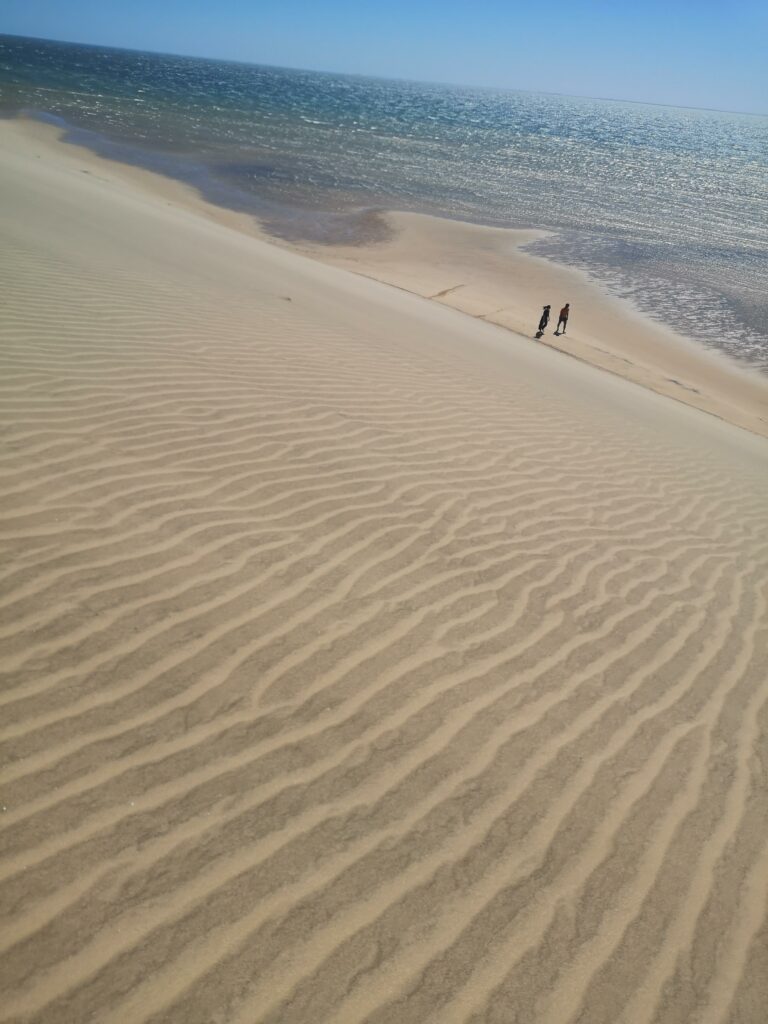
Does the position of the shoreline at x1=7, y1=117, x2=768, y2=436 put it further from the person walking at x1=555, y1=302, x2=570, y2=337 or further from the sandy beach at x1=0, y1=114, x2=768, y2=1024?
the sandy beach at x1=0, y1=114, x2=768, y2=1024

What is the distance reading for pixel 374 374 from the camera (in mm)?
7691

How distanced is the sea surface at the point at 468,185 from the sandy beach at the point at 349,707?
1511 centimetres

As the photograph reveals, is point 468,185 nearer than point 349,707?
No

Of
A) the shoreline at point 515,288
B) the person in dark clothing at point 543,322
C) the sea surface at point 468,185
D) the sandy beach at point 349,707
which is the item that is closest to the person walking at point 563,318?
the shoreline at point 515,288

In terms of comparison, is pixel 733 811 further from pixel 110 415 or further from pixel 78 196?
pixel 78 196

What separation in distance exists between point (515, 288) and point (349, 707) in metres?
19.0

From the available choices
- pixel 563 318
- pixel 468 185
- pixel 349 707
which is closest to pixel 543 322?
pixel 563 318

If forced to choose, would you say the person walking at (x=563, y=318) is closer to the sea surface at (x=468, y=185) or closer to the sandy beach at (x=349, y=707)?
the sea surface at (x=468, y=185)

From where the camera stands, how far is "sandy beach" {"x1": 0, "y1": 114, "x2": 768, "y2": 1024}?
88.4 inches

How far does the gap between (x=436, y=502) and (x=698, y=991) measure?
3.43 meters

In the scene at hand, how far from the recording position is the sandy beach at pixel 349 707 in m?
2.24

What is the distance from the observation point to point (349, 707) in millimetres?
3189

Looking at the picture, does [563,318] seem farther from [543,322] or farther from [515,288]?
[515,288]

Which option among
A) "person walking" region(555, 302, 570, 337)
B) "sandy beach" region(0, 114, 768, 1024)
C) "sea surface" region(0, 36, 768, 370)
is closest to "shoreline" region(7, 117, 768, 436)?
"person walking" region(555, 302, 570, 337)
